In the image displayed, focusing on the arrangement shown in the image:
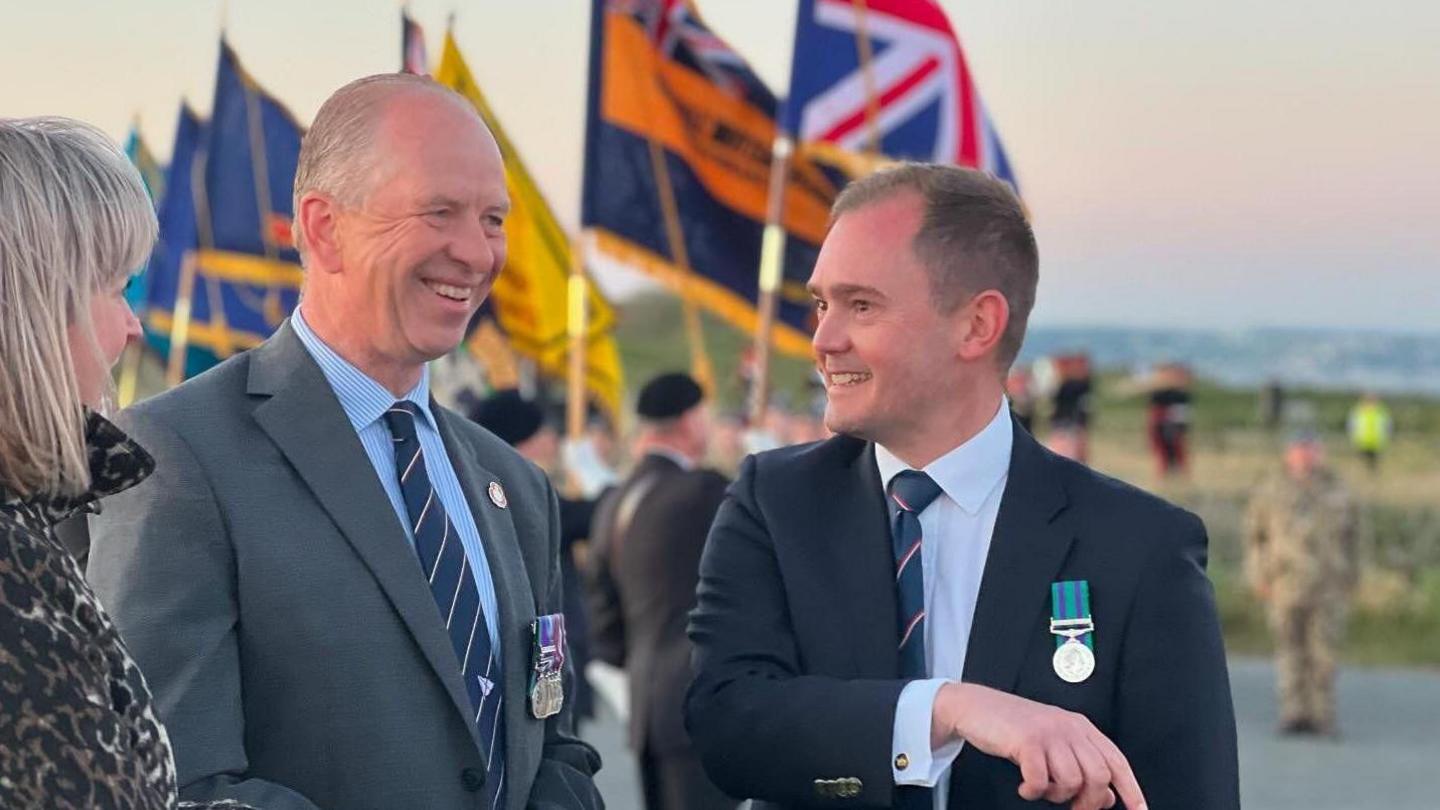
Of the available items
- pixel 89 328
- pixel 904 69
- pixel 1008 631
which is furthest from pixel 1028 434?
pixel 904 69

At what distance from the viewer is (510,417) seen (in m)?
9.20

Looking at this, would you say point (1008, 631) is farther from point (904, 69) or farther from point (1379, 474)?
point (1379, 474)

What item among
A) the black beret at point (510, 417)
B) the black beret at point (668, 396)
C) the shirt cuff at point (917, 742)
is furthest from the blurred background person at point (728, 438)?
the shirt cuff at point (917, 742)

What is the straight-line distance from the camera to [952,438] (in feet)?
10.9

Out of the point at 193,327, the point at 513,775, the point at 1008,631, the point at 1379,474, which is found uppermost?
the point at 1008,631

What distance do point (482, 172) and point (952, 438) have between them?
2.55 feet

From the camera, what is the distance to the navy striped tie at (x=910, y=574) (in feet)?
10.4

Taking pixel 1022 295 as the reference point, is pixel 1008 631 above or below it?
below

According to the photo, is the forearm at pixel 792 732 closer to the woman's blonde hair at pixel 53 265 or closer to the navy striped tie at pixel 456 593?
the navy striped tie at pixel 456 593

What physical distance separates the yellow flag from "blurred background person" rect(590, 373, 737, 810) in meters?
2.73

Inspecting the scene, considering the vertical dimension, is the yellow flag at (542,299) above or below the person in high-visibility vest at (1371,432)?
above

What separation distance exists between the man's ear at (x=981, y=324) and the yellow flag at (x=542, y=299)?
801cm

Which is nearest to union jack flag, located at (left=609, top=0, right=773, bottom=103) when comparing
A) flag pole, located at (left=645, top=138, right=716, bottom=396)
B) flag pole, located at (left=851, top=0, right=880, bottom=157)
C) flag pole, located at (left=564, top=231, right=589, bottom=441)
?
flag pole, located at (left=645, top=138, right=716, bottom=396)

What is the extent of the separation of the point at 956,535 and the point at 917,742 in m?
0.38
